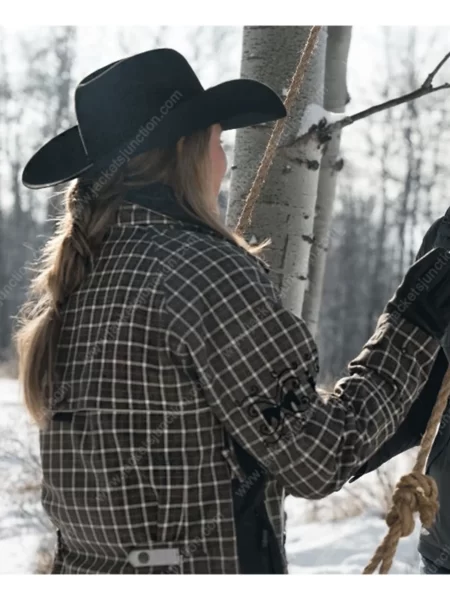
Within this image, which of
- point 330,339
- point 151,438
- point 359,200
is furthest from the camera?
point 359,200

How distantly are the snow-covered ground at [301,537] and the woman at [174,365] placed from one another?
14.0ft

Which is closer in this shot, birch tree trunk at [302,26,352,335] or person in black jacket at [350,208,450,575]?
person in black jacket at [350,208,450,575]

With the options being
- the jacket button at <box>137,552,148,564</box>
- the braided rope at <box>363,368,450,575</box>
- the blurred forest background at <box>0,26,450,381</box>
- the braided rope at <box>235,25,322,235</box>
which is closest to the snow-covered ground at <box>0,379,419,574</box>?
the braided rope at <box>235,25,322,235</box>

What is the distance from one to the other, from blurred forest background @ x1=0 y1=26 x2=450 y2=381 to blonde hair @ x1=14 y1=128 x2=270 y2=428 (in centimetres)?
1902

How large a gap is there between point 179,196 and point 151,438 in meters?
0.48

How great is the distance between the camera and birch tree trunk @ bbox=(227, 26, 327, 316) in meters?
3.18

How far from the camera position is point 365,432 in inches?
70.9

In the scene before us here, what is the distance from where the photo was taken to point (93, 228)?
6.20 feet

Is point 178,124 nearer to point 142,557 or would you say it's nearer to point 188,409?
point 188,409

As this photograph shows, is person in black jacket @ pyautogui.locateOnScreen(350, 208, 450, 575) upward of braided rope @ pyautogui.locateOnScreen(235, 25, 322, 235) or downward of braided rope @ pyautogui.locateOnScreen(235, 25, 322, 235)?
downward

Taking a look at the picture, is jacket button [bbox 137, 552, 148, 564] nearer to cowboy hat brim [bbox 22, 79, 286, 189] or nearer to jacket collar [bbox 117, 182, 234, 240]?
jacket collar [bbox 117, 182, 234, 240]

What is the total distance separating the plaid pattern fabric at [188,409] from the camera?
175 cm

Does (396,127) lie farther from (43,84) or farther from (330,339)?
(43,84)
